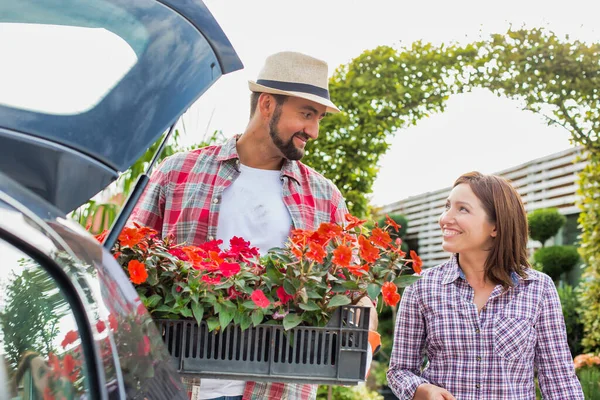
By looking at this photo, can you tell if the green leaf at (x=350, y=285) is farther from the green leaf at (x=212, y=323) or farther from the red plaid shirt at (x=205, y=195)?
the red plaid shirt at (x=205, y=195)

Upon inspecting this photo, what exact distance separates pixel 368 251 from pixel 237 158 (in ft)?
3.20

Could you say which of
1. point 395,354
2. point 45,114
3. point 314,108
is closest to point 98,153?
point 45,114

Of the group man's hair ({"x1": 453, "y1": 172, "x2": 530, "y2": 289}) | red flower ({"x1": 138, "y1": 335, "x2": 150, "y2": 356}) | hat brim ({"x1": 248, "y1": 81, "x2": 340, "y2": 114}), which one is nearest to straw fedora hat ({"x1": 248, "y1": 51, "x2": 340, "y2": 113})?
hat brim ({"x1": 248, "y1": 81, "x2": 340, "y2": 114})

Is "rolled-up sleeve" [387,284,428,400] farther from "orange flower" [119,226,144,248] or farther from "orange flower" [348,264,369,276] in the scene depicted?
"orange flower" [119,226,144,248]

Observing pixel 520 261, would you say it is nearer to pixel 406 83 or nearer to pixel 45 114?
pixel 45 114

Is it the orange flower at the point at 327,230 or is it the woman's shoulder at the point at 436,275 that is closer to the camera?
the orange flower at the point at 327,230

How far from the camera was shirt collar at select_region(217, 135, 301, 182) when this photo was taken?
8.39ft

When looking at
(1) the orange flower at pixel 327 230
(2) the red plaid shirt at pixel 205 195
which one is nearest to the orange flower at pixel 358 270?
(1) the orange flower at pixel 327 230

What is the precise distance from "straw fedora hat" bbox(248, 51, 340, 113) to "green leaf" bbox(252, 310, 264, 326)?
107cm

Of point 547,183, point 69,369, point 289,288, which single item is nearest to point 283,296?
point 289,288

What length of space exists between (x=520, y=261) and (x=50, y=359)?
1.95 meters

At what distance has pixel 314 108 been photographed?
256 centimetres

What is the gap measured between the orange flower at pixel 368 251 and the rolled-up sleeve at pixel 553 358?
3.17ft

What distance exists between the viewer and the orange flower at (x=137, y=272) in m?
1.64
